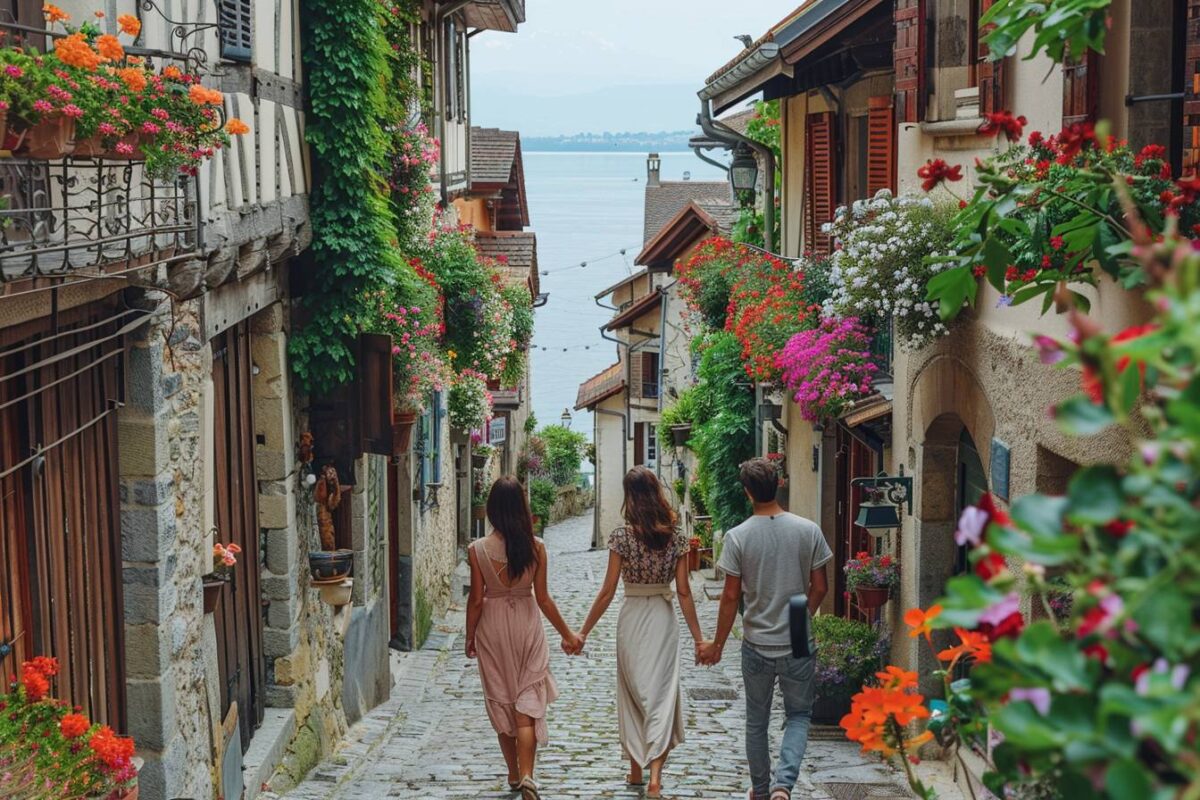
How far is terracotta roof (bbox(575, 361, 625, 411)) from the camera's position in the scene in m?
38.0

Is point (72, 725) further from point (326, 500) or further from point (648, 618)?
point (326, 500)

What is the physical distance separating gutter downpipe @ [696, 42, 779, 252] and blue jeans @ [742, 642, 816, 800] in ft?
21.8

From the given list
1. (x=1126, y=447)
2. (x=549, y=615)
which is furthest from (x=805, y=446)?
(x=1126, y=447)

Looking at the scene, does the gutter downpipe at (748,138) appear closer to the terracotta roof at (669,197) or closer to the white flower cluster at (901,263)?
the white flower cluster at (901,263)

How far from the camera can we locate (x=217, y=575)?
6.96m

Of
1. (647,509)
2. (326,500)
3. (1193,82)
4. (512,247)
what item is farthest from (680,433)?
(1193,82)

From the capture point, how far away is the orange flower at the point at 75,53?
3811 millimetres

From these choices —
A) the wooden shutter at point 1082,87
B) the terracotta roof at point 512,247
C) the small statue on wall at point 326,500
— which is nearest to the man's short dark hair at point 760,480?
the wooden shutter at point 1082,87

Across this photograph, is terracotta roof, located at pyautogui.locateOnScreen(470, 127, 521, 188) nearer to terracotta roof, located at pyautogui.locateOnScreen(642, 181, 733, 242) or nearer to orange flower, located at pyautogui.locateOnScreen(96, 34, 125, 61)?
terracotta roof, located at pyautogui.locateOnScreen(642, 181, 733, 242)

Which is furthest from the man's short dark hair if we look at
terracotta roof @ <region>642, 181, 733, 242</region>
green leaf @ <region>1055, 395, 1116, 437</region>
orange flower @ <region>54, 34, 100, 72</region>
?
terracotta roof @ <region>642, 181, 733, 242</region>

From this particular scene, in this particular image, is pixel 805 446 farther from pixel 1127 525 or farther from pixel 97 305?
pixel 1127 525

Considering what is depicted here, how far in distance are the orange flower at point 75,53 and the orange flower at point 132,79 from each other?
0.21 m

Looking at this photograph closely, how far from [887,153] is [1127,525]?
9.75 meters

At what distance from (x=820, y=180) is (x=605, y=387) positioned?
25.9 metres
